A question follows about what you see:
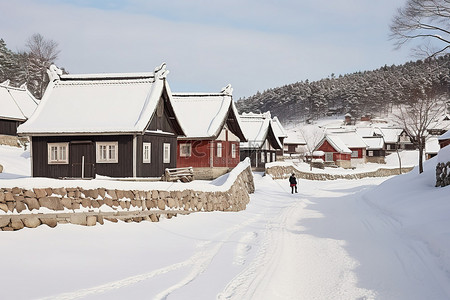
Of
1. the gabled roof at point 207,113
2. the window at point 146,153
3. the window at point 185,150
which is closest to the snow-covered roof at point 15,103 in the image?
the gabled roof at point 207,113

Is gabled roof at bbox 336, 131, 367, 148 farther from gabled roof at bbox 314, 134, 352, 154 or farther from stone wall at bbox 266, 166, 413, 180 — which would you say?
stone wall at bbox 266, 166, 413, 180

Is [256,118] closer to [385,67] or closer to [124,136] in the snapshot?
[124,136]

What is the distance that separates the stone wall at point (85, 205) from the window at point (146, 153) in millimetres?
9303

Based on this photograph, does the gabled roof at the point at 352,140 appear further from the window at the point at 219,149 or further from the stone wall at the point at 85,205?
the stone wall at the point at 85,205

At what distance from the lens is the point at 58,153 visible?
23.7 meters

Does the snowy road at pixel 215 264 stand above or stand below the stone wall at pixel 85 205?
below

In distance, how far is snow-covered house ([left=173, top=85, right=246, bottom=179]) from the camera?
108 ft

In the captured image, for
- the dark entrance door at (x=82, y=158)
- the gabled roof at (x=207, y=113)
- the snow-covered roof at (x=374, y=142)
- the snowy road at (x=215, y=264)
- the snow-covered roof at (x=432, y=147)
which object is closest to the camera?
the snowy road at (x=215, y=264)

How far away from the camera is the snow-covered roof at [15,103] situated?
41.2 metres

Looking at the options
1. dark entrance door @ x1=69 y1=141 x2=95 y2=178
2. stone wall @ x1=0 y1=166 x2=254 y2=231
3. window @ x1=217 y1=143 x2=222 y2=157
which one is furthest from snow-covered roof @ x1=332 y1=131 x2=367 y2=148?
stone wall @ x1=0 y1=166 x2=254 y2=231

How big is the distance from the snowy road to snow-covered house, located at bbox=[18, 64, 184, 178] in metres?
11.0

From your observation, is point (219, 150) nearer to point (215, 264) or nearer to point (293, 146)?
point (215, 264)

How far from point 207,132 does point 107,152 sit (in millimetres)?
10640

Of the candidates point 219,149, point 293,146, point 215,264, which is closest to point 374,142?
point 293,146
